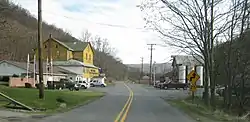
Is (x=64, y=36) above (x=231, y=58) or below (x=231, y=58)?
above

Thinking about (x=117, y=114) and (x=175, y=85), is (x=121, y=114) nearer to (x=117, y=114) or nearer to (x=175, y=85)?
(x=117, y=114)

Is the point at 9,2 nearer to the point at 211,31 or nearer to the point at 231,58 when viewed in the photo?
the point at 211,31

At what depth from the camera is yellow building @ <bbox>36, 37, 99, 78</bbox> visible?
101 m

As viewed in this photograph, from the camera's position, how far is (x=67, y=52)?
336ft

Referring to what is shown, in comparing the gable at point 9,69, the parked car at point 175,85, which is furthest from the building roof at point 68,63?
the gable at point 9,69

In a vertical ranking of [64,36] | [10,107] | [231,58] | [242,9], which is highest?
[64,36]

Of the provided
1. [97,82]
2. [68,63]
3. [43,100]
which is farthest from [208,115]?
[68,63]

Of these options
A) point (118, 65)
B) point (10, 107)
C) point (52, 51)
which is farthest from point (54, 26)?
point (10, 107)

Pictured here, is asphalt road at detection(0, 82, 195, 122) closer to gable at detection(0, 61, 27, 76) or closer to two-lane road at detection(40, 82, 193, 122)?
two-lane road at detection(40, 82, 193, 122)

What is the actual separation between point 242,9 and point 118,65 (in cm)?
14771

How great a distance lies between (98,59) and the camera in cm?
14475

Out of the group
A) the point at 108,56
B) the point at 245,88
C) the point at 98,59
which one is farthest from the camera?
the point at 108,56

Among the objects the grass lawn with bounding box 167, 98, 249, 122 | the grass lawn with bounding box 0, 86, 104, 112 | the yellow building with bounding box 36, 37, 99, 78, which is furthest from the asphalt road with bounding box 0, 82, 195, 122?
the yellow building with bounding box 36, 37, 99, 78

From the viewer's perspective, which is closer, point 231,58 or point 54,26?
point 231,58
